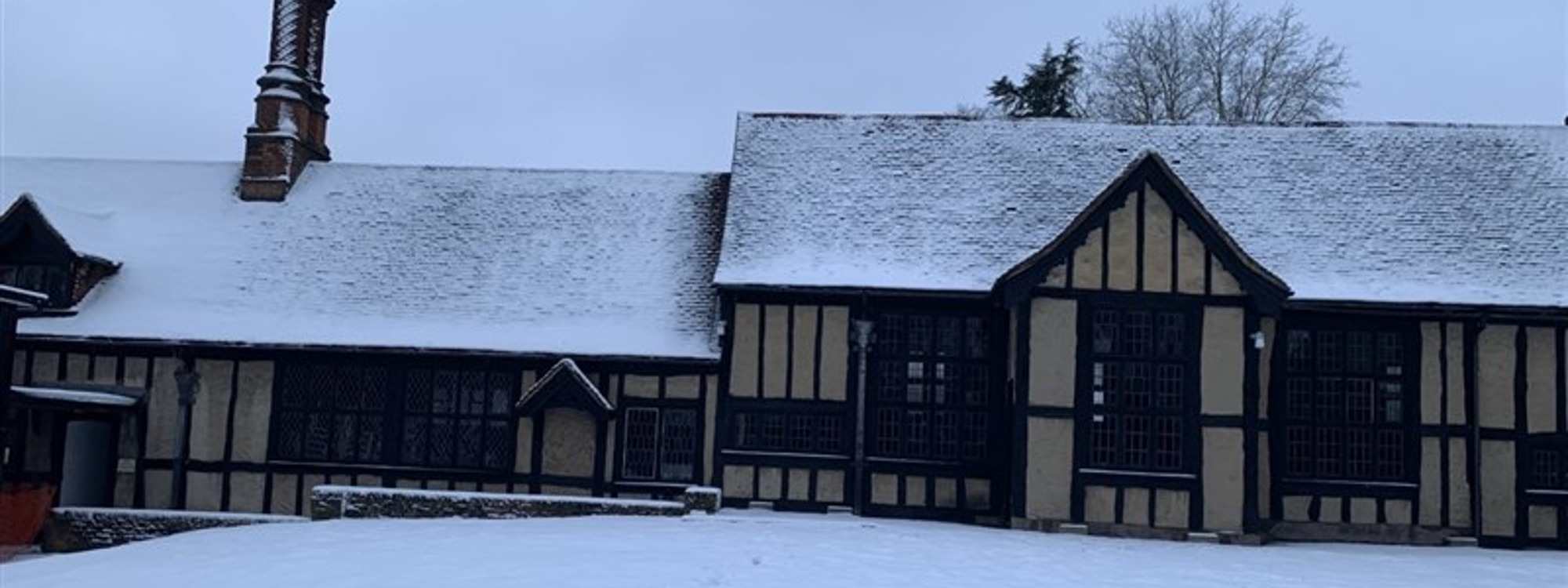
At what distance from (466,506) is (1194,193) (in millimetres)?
12311

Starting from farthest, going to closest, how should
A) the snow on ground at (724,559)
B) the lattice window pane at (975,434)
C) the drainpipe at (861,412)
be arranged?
1. the lattice window pane at (975,434)
2. the drainpipe at (861,412)
3. the snow on ground at (724,559)

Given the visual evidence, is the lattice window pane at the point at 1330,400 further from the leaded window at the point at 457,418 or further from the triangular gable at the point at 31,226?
the triangular gable at the point at 31,226

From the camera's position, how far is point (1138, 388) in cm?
1884

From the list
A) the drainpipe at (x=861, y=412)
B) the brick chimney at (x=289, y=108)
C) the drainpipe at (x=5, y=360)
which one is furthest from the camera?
the brick chimney at (x=289, y=108)

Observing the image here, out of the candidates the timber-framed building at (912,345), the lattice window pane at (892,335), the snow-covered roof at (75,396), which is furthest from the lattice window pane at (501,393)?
the lattice window pane at (892,335)

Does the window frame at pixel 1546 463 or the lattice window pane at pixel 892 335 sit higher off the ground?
the lattice window pane at pixel 892 335

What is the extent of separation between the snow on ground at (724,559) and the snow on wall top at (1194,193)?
3955 mm

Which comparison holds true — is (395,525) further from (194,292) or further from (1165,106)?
(1165,106)

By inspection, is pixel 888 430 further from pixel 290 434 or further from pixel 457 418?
pixel 290 434

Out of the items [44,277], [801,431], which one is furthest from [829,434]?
[44,277]

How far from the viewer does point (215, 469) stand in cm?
2044

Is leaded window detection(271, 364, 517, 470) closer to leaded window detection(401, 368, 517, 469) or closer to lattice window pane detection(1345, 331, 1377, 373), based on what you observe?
leaded window detection(401, 368, 517, 469)

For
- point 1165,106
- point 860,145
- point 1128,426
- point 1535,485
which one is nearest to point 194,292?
point 860,145

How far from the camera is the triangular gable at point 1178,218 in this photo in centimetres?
1852
